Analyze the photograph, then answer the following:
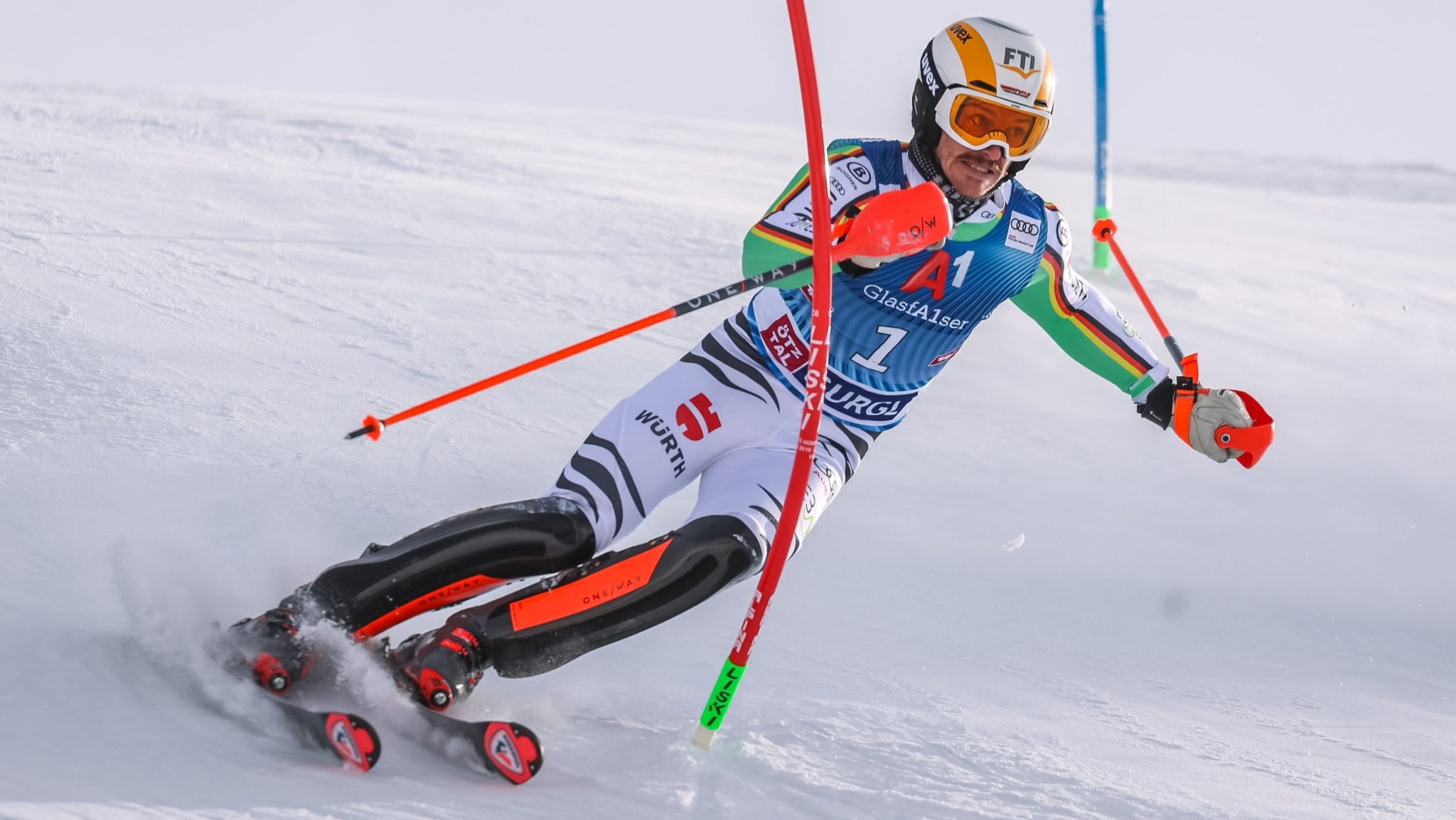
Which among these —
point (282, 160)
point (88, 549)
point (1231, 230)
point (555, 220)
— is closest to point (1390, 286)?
point (1231, 230)

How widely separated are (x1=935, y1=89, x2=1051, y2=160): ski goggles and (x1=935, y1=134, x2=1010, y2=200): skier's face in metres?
0.02

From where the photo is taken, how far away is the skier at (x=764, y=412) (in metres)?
2.29

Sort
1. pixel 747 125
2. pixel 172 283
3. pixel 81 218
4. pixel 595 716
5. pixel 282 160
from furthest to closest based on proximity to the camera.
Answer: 1. pixel 747 125
2. pixel 282 160
3. pixel 81 218
4. pixel 172 283
5. pixel 595 716

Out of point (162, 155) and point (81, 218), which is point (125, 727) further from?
point (162, 155)

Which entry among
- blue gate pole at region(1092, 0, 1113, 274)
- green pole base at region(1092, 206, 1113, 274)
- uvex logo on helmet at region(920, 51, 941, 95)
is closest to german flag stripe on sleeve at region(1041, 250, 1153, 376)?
uvex logo on helmet at region(920, 51, 941, 95)

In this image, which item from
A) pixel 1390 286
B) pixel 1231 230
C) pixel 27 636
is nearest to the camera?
pixel 27 636

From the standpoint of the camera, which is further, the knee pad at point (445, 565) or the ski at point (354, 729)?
the knee pad at point (445, 565)

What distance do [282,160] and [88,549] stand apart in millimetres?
5026

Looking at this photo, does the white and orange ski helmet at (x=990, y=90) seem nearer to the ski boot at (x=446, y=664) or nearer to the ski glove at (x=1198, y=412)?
the ski glove at (x=1198, y=412)

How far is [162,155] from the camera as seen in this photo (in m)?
6.93

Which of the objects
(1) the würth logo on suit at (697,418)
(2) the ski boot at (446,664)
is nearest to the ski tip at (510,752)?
(2) the ski boot at (446,664)

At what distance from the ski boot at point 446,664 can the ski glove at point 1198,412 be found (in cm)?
147

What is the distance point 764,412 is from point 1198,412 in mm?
920

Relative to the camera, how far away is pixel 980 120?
2.51 m
